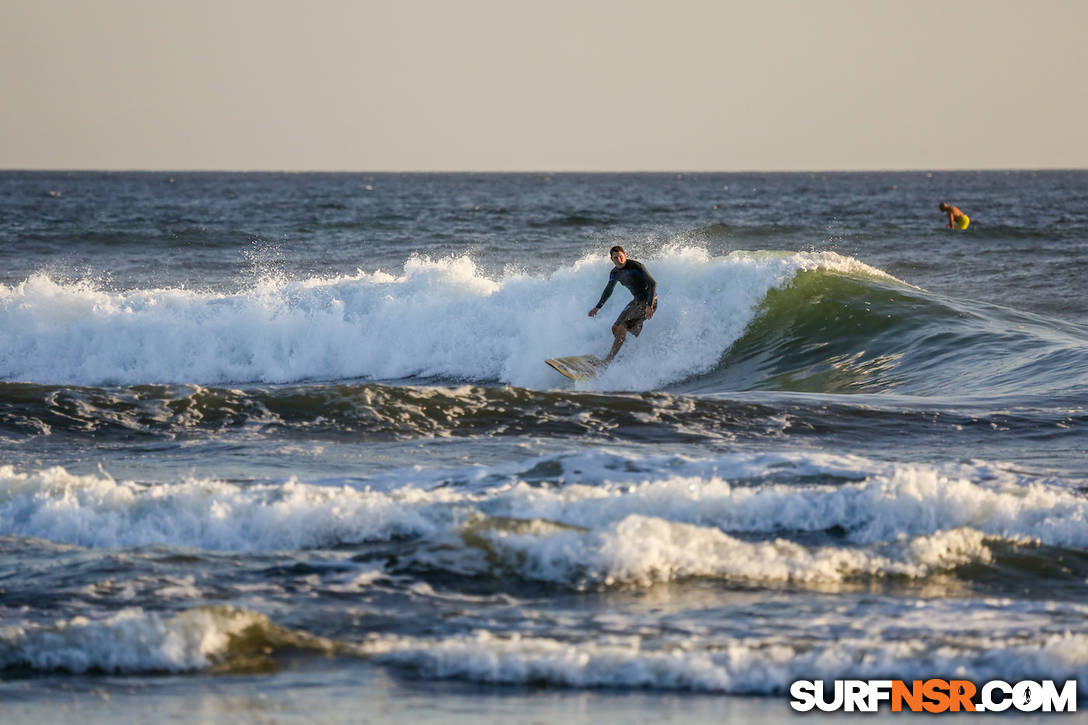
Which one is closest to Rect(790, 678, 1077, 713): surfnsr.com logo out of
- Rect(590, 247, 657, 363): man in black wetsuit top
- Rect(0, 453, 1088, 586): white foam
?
Rect(0, 453, 1088, 586): white foam

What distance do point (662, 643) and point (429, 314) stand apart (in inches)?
586

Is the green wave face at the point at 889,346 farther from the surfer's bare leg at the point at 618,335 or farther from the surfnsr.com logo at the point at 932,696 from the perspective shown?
the surfnsr.com logo at the point at 932,696

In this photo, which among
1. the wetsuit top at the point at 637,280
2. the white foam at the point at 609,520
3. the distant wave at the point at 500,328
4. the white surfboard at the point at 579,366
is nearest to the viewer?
the white foam at the point at 609,520

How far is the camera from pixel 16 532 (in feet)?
26.2

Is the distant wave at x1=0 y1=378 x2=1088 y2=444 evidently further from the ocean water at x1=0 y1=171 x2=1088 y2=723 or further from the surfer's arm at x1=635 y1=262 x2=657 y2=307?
the surfer's arm at x1=635 y1=262 x2=657 y2=307

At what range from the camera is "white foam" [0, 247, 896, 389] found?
63.1ft

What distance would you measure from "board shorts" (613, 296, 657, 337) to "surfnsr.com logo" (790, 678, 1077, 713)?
432 inches

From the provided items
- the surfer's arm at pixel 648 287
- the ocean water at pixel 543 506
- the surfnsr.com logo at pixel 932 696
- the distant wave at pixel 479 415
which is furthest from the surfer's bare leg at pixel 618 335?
the surfnsr.com logo at pixel 932 696

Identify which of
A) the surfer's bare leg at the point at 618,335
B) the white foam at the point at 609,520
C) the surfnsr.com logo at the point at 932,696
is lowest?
the surfnsr.com logo at the point at 932,696

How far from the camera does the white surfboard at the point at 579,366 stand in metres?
17.0

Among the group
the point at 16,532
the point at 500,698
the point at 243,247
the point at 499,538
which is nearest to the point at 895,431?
the point at 499,538

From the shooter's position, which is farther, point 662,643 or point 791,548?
point 791,548

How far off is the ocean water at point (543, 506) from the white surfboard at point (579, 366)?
0.93ft

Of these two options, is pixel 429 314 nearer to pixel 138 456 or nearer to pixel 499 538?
pixel 138 456
